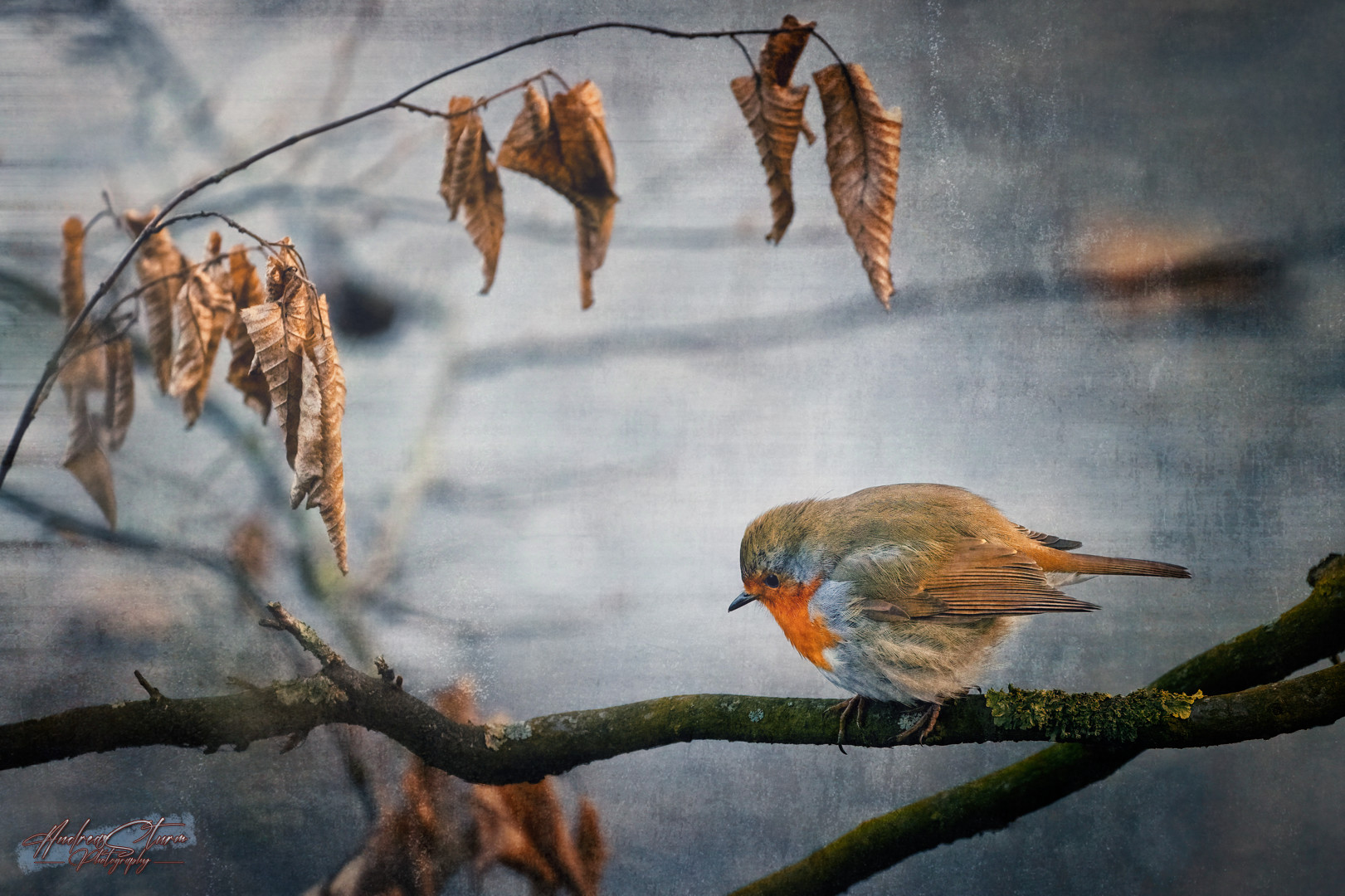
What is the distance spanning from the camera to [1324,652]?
59.8 inches

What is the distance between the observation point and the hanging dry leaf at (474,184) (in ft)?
5.00

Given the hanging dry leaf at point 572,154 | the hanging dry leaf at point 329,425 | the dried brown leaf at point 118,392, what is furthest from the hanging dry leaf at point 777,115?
the dried brown leaf at point 118,392

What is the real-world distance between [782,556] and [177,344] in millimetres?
1174

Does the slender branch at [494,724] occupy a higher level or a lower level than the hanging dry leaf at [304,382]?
lower

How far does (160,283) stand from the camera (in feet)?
5.36

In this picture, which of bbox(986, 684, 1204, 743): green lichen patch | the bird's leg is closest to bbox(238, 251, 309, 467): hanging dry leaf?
the bird's leg

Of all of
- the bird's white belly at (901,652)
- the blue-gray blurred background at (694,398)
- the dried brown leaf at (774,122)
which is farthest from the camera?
the blue-gray blurred background at (694,398)

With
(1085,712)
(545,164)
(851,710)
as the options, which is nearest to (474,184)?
(545,164)

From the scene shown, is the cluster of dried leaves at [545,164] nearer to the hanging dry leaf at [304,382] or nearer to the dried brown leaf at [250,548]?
the hanging dry leaf at [304,382]

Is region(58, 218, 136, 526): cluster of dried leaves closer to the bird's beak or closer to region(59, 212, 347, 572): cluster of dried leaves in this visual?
region(59, 212, 347, 572): cluster of dried leaves

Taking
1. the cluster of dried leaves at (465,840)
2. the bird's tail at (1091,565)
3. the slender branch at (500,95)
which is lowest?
the cluster of dried leaves at (465,840)

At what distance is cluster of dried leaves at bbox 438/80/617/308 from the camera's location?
1.48 metres

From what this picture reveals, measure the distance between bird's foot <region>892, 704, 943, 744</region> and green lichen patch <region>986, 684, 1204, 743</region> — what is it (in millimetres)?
91

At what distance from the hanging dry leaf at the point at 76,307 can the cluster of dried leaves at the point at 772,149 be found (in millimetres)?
752
